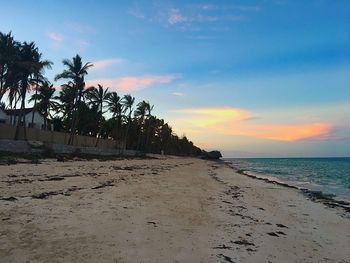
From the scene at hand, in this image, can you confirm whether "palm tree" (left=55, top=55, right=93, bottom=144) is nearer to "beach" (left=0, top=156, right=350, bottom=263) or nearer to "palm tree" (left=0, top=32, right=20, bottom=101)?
"palm tree" (left=0, top=32, right=20, bottom=101)

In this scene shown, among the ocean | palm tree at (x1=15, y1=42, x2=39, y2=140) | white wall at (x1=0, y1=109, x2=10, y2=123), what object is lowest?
the ocean

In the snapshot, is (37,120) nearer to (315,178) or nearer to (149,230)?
(315,178)

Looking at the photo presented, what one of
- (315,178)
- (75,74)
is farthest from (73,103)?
(315,178)

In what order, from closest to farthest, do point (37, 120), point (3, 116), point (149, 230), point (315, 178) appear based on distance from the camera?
point (149, 230)
point (315, 178)
point (3, 116)
point (37, 120)

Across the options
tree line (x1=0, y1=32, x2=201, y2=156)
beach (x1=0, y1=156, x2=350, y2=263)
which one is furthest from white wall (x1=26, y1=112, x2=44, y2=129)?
beach (x1=0, y1=156, x2=350, y2=263)

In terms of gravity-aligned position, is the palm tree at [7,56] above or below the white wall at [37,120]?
above

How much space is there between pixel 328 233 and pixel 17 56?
40.5 metres

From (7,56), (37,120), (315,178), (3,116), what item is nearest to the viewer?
(7,56)

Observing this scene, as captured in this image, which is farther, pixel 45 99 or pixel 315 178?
pixel 45 99

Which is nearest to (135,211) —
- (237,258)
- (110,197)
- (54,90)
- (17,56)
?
(110,197)

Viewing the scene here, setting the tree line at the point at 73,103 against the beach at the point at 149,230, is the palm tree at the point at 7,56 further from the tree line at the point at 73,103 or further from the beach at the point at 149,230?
the beach at the point at 149,230

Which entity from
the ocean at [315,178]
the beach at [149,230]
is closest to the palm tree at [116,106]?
the ocean at [315,178]

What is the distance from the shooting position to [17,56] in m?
42.4

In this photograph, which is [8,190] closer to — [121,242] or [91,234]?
[91,234]
